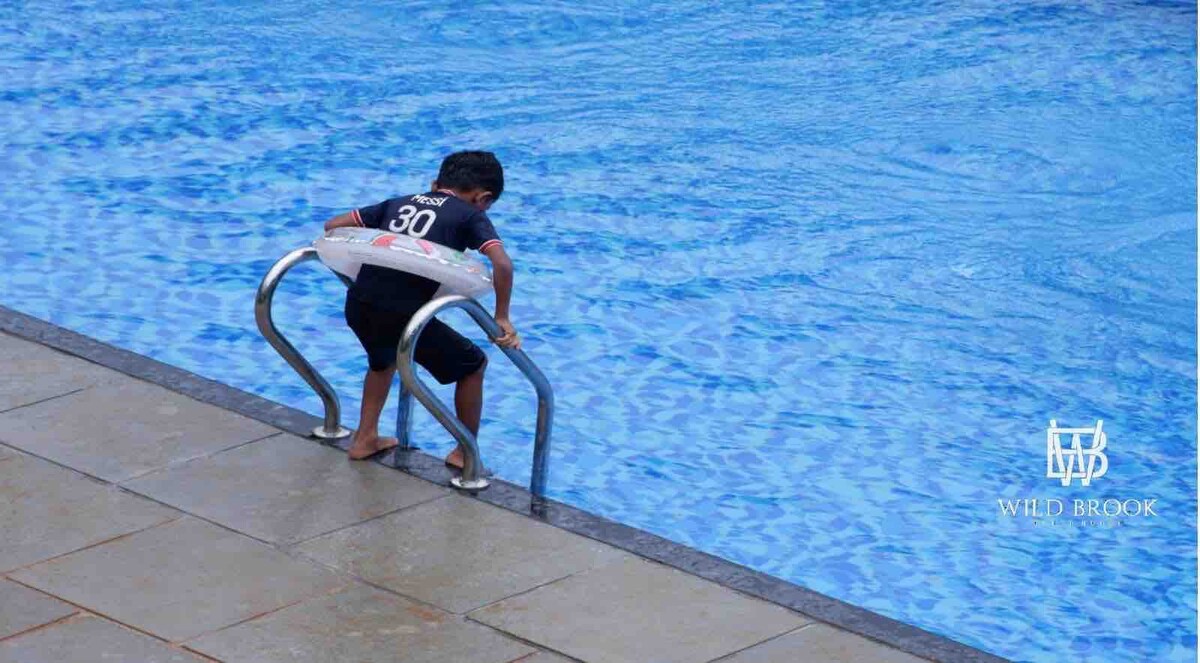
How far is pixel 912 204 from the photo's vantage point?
12477 mm

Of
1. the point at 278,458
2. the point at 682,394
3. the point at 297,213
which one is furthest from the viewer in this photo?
the point at 297,213

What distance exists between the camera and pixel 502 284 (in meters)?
6.29

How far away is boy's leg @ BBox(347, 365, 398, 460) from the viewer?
269 inches

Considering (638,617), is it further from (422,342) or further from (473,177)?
(473,177)

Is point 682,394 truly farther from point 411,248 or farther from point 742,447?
point 411,248

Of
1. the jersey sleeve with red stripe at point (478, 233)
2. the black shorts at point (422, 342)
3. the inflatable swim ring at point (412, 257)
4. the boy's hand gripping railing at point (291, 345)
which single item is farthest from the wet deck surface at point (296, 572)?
the jersey sleeve with red stripe at point (478, 233)

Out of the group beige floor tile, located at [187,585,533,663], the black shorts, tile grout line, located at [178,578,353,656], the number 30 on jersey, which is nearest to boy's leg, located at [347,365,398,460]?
the black shorts

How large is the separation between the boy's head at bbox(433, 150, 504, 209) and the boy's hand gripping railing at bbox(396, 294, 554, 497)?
1.55 feet

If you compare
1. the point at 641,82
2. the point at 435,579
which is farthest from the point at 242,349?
the point at 641,82

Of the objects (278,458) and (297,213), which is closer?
(278,458)

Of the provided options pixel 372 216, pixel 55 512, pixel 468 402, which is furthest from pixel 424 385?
pixel 55 512

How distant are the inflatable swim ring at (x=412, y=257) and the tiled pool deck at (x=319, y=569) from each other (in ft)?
2.89

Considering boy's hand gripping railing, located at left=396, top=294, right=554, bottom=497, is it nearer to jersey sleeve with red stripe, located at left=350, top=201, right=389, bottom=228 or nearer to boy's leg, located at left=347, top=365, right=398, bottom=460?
boy's leg, located at left=347, top=365, right=398, bottom=460

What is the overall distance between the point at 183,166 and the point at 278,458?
614 cm
